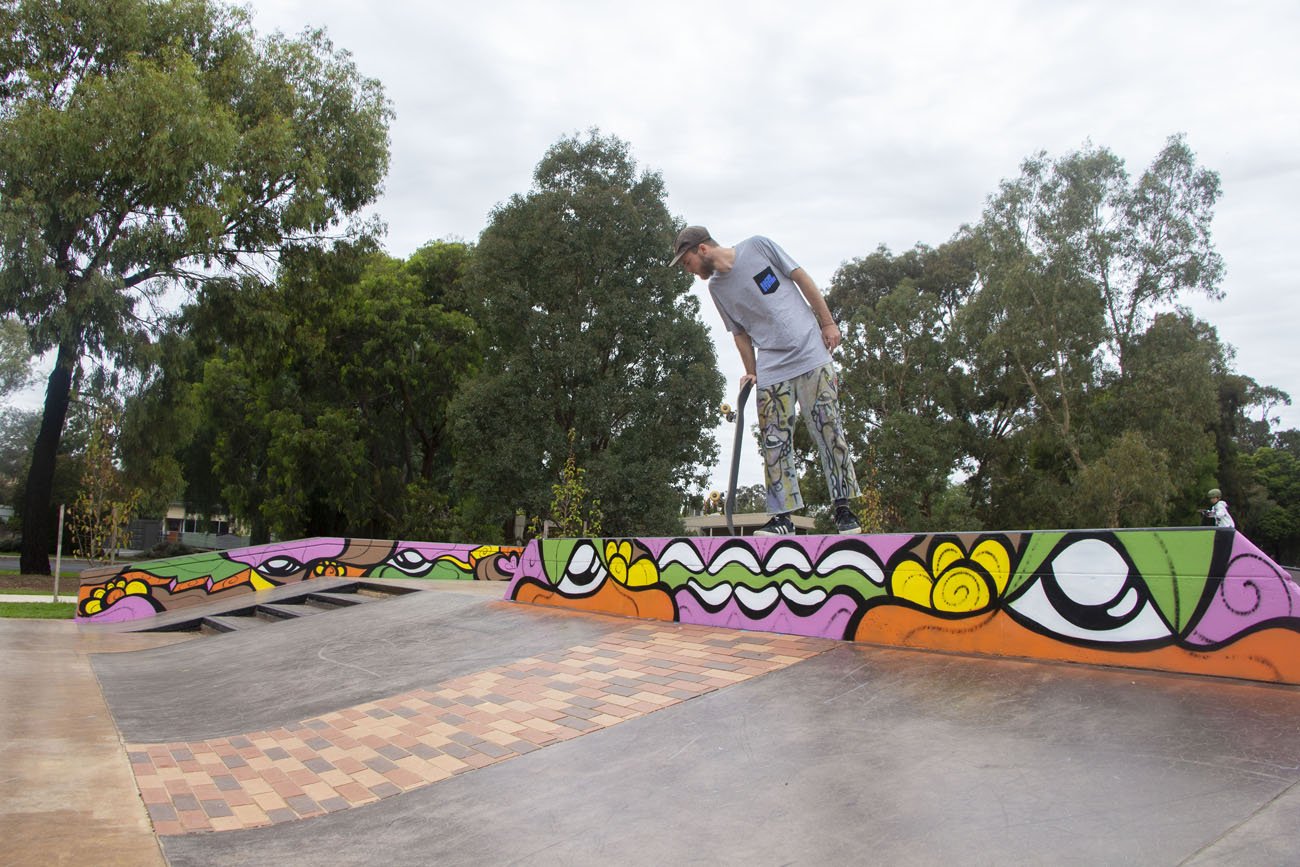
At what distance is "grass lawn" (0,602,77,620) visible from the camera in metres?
12.0

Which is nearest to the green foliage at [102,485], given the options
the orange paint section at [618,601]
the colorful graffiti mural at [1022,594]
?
the orange paint section at [618,601]

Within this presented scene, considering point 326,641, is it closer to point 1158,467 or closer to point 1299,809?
point 1299,809

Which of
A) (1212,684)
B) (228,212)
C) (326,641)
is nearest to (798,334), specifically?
(1212,684)

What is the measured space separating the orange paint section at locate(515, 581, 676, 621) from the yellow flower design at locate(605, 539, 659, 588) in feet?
0.22

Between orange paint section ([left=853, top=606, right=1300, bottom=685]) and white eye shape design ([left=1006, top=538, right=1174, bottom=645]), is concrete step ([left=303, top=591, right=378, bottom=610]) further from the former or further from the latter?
white eye shape design ([left=1006, top=538, right=1174, bottom=645])

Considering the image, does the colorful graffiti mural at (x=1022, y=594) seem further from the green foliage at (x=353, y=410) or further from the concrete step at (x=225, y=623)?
the green foliage at (x=353, y=410)

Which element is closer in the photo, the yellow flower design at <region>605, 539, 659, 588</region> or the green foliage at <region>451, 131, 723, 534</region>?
the yellow flower design at <region>605, 539, 659, 588</region>

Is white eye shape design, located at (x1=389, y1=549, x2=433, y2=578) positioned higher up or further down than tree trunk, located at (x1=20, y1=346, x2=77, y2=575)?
further down

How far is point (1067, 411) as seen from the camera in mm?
26656

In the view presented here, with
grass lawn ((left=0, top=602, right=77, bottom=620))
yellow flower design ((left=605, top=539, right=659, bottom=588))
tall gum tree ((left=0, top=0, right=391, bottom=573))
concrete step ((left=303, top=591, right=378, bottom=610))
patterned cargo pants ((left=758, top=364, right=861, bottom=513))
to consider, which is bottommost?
grass lawn ((left=0, top=602, right=77, bottom=620))

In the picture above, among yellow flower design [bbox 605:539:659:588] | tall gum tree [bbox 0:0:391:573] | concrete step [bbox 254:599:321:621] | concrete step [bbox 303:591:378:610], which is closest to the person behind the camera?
yellow flower design [bbox 605:539:659:588]

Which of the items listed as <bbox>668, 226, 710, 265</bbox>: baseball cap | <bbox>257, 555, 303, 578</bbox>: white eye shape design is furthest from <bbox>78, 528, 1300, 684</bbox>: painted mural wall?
<bbox>257, 555, 303, 578</bbox>: white eye shape design

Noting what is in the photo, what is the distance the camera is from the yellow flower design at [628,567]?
632 cm

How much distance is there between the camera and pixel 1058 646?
3.72m
